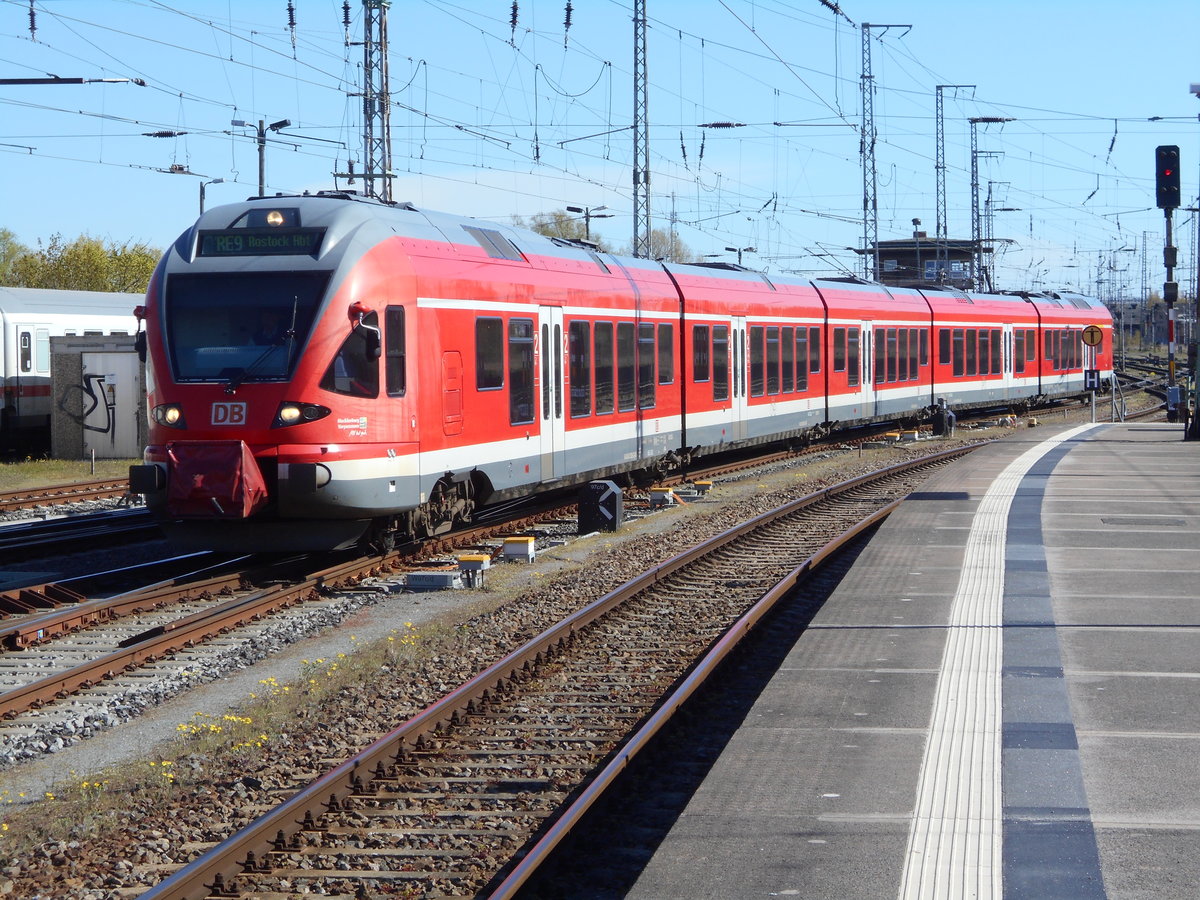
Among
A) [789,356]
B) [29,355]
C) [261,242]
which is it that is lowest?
[789,356]

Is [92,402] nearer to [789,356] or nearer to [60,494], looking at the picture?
[60,494]

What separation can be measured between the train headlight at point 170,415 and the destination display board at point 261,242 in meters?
1.51

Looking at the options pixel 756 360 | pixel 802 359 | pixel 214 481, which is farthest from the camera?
pixel 802 359

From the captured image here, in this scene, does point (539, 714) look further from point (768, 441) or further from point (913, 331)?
point (913, 331)

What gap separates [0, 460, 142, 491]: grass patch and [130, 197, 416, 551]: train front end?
1197 cm

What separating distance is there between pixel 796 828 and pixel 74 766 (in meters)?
4.42

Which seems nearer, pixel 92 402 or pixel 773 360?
pixel 92 402

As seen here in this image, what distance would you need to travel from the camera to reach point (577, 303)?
770 inches

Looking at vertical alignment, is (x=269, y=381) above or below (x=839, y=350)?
below

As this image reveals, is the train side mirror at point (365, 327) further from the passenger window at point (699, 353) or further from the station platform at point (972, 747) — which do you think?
the passenger window at point (699, 353)

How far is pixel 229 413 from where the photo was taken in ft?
44.8

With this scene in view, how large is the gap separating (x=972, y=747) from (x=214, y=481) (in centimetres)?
813

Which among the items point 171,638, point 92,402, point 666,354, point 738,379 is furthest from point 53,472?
point 171,638

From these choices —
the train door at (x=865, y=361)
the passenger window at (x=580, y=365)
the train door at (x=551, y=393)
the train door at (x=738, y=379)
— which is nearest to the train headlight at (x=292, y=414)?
the train door at (x=551, y=393)
